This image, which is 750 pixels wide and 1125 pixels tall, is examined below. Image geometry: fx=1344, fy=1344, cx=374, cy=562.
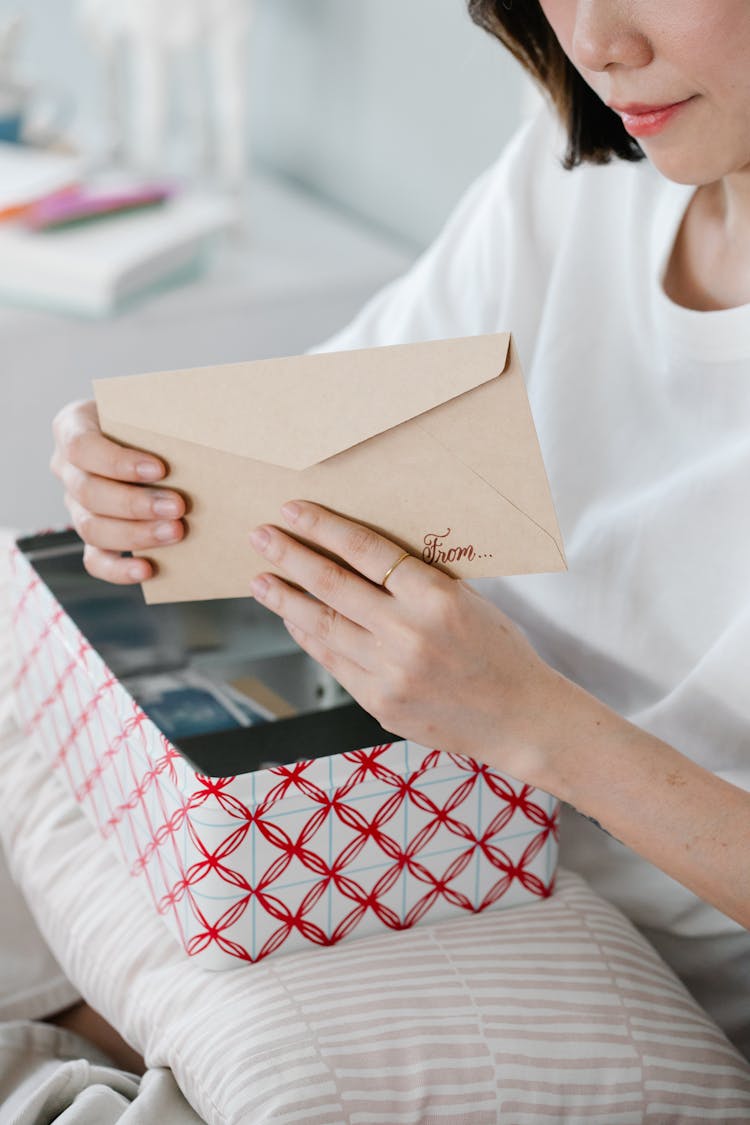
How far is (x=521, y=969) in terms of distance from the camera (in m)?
0.68

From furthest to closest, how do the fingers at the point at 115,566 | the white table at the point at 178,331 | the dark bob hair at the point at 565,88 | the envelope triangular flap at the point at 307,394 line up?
the white table at the point at 178,331, the dark bob hair at the point at 565,88, the fingers at the point at 115,566, the envelope triangular flap at the point at 307,394

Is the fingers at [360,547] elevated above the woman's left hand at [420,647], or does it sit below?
above

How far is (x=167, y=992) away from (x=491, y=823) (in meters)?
0.19

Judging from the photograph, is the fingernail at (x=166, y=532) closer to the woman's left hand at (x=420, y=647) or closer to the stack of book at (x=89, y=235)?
the woman's left hand at (x=420, y=647)

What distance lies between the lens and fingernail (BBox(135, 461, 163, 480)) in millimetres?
691

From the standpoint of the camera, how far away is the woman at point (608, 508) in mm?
633

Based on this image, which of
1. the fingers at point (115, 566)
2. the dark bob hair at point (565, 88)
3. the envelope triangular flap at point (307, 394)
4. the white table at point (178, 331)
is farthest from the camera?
the white table at point (178, 331)

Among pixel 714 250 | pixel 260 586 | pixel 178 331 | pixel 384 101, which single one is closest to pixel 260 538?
pixel 260 586

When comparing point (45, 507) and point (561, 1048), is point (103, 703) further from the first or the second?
point (45, 507)

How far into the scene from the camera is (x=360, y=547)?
2.09 ft

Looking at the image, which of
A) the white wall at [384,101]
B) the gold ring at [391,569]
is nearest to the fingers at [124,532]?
the gold ring at [391,569]

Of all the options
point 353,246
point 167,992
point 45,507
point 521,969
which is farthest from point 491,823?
point 353,246

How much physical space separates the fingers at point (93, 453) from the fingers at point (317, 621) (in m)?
0.08

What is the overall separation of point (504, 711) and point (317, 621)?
0.10 m
